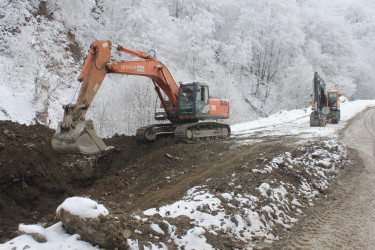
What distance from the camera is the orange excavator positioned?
6152 mm

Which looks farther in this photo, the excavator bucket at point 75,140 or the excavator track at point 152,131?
the excavator track at point 152,131

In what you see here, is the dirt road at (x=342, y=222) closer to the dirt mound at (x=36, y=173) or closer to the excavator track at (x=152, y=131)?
the dirt mound at (x=36, y=173)

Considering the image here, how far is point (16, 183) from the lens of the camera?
20.2ft

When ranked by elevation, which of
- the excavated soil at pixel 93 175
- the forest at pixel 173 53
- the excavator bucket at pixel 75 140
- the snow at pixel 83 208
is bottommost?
the excavated soil at pixel 93 175

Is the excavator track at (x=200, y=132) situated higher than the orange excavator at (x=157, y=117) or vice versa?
the orange excavator at (x=157, y=117)

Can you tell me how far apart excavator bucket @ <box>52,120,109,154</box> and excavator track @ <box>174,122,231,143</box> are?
404cm

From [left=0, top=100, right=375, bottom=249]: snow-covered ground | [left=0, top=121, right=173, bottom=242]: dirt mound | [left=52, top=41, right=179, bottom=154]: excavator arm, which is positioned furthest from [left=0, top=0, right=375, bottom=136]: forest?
[left=0, top=100, right=375, bottom=249]: snow-covered ground

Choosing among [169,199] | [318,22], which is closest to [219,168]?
[169,199]

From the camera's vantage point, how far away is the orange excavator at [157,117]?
6152 millimetres

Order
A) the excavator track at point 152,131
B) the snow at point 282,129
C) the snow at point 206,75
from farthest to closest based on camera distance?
the snow at point 282,129 < the excavator track at point 152,131 < the snow at point 206,75

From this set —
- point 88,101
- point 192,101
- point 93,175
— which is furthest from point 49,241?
point 192,101

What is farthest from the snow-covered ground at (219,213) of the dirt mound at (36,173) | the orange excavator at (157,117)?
the orange excavator at (157,117)

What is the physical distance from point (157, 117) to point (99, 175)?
3.93 m

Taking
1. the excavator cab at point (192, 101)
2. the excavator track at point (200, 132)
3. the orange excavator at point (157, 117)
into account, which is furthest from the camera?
the excavator cab at point (192, 101)
